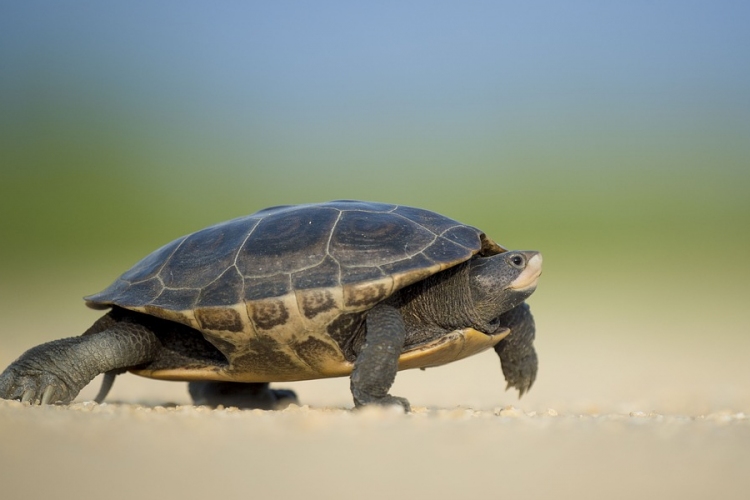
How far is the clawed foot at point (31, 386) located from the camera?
17.7ft

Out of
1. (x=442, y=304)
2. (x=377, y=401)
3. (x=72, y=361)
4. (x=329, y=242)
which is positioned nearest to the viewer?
(x=377, y=401)

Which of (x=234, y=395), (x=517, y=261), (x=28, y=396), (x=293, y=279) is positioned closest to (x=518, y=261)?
(x=517, y=261)

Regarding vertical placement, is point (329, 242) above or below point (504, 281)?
above

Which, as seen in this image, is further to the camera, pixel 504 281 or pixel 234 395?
pixel 234 395

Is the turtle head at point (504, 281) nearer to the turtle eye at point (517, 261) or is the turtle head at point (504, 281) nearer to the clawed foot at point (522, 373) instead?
the turtle eye at point (517, 261)

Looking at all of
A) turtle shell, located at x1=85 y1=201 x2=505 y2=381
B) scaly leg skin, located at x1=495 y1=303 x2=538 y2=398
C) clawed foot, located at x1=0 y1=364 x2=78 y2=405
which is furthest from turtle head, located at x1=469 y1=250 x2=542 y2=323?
clawed foot, located at x1=0 y1=364 x2=78 y2=405

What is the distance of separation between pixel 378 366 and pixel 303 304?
27.1 inches

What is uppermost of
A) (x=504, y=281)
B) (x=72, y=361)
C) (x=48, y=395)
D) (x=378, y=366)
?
(x=504, y=281)

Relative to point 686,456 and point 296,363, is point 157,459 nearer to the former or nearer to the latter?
point 686,456

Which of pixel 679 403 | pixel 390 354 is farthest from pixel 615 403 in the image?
pixel 390 354

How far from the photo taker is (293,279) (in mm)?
5215

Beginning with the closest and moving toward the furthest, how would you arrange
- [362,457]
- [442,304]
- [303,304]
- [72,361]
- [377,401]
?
[362,457]
[377,401]
[303,304]
[72,361]
[442,304]

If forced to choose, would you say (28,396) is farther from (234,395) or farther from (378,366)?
(378,366)

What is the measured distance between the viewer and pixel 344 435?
11.2 feet
